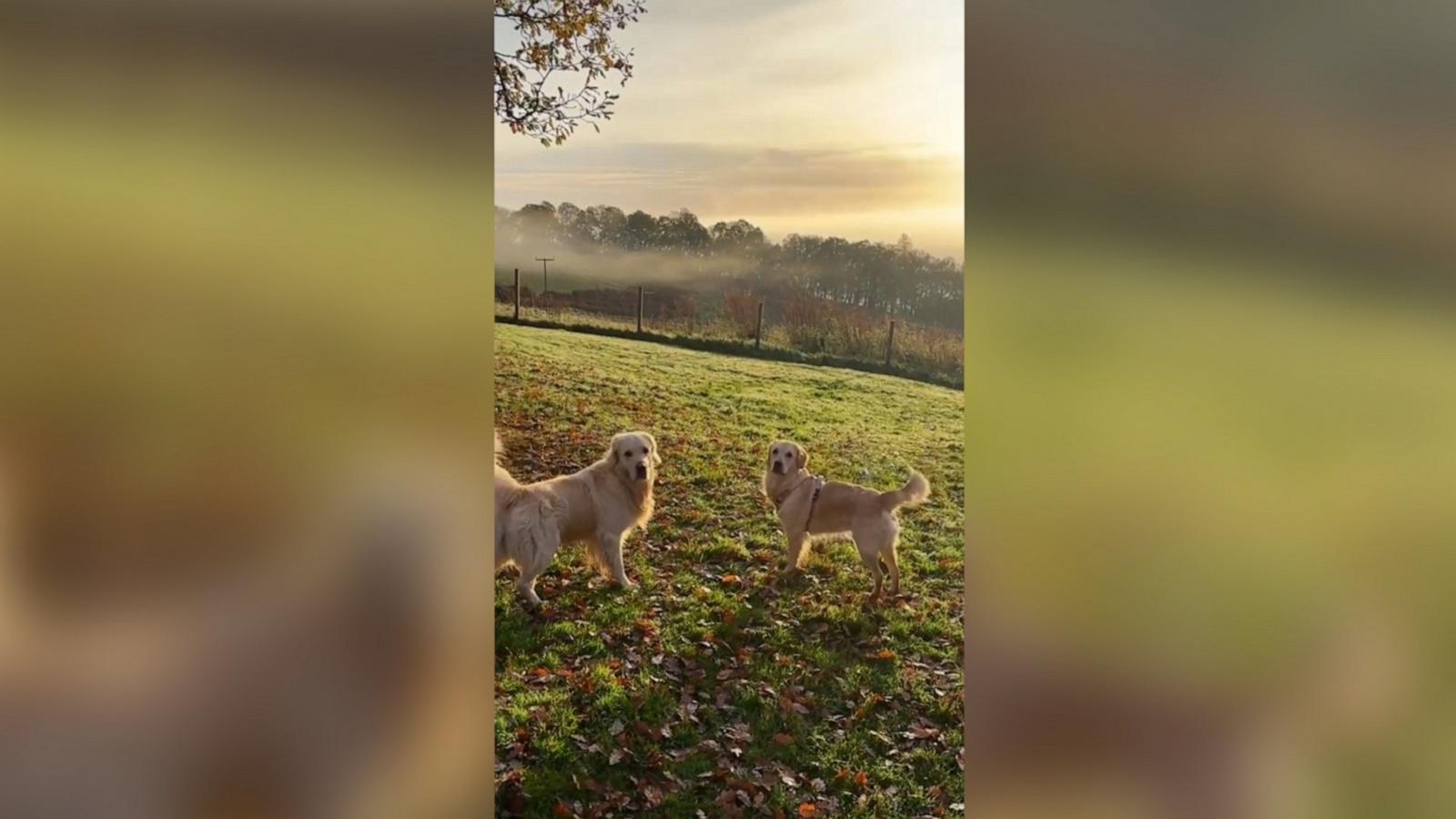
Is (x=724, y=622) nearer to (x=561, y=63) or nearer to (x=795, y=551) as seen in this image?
(x=795, y=551)

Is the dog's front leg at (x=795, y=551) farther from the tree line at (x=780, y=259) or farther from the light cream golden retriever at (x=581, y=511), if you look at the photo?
the tree line at (x=780, y=259)

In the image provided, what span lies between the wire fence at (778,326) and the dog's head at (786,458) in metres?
0.25

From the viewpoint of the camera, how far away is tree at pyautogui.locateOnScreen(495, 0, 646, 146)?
9.77ft

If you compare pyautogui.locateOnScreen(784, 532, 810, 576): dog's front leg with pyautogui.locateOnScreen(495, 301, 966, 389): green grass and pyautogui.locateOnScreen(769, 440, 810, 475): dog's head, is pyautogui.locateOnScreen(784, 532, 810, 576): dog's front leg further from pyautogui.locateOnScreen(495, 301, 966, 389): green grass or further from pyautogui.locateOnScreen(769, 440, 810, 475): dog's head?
pyautogui.locateOnScreen(495, 301, 966, 389): green grass

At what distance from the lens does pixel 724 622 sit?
3051 mm

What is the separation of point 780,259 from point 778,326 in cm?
18

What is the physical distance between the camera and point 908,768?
3.01m

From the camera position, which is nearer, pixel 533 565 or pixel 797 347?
pixel 533 565
